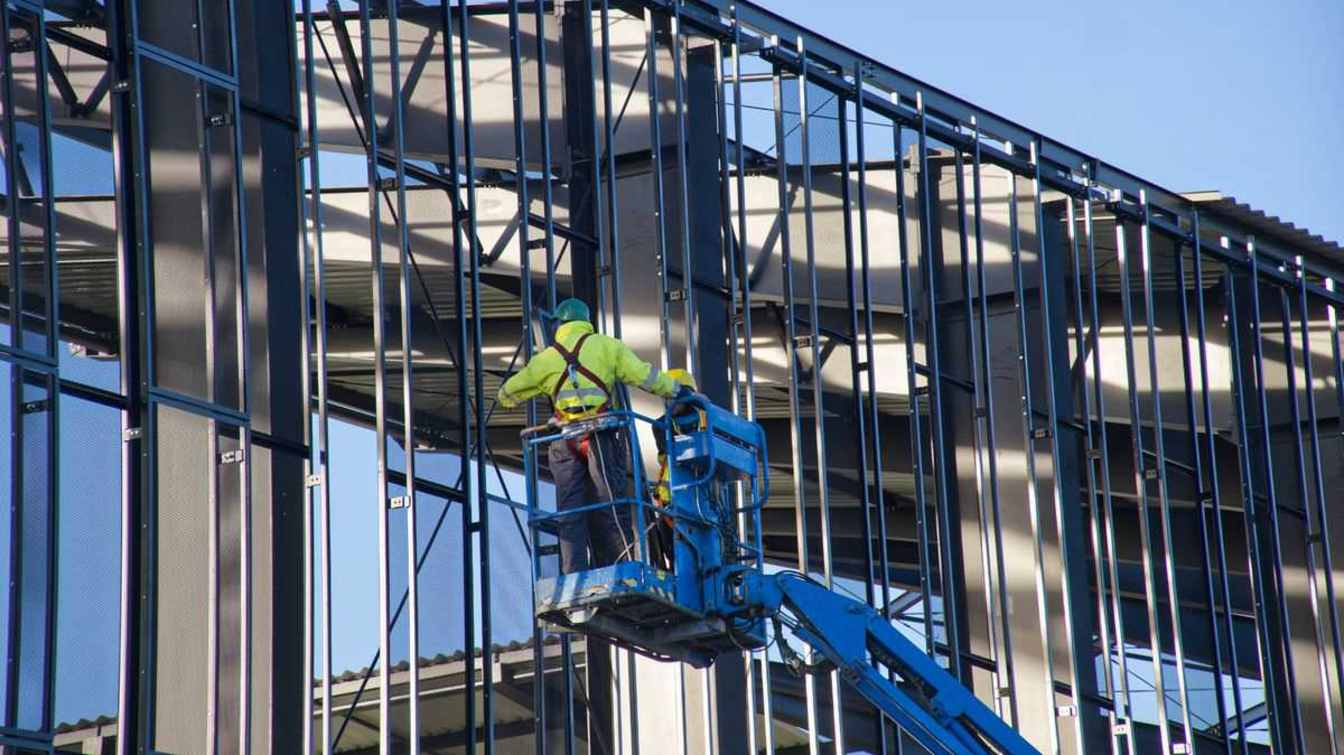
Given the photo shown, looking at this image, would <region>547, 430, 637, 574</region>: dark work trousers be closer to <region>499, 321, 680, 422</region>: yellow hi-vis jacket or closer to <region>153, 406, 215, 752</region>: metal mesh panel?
<region>499, 321, 680, 422</region>: yellow hi-vis jacket

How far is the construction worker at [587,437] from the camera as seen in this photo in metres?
17.6

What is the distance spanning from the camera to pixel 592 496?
17.7 metres

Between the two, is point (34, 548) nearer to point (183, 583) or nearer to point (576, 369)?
point (183, 583)

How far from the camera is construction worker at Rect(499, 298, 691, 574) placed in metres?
17.6

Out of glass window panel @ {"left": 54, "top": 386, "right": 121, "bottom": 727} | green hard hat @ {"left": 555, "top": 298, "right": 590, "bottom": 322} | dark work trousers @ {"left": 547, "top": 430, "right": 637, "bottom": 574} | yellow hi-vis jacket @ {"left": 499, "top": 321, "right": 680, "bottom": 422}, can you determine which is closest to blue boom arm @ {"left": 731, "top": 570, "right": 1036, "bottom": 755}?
dark work trousers @ {"left": 547, "top": 430, "right": 637, "bottom": 574}

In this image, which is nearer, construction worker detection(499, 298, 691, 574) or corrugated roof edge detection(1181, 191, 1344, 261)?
construction worker detection(499, 298, 691, 574)

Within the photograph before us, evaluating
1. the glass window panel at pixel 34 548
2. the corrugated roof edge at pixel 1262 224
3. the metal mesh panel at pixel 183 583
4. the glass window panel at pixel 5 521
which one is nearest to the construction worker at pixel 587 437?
the metal mesh panel at pixel 183 583

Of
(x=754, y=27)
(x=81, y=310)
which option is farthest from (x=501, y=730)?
(x=754, y=27)

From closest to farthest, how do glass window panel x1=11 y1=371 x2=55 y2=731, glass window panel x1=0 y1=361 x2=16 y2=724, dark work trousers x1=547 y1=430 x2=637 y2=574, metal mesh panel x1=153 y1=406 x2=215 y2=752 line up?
glass window panel x1=0 y1=361 x2=16 y2=724
glass window panel x1=11 y1=371 x2=55 y2=731
dark work trousers x1=547 y1=430 x2=637 y2=574
metal mesh panel x1=153 y1=406 x2=215 y2=752

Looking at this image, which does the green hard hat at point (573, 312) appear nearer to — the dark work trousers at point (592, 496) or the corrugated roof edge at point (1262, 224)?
the dark work trousers at point (592, 496)

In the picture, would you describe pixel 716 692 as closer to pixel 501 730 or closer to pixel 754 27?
pixel 501 730

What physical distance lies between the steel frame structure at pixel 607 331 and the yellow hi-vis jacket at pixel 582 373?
870mm

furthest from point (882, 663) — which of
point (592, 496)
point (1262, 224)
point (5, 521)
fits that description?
point (1262, 224)

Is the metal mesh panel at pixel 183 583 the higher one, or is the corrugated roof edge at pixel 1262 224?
the corrugated roof edge at pixel 1262 224
